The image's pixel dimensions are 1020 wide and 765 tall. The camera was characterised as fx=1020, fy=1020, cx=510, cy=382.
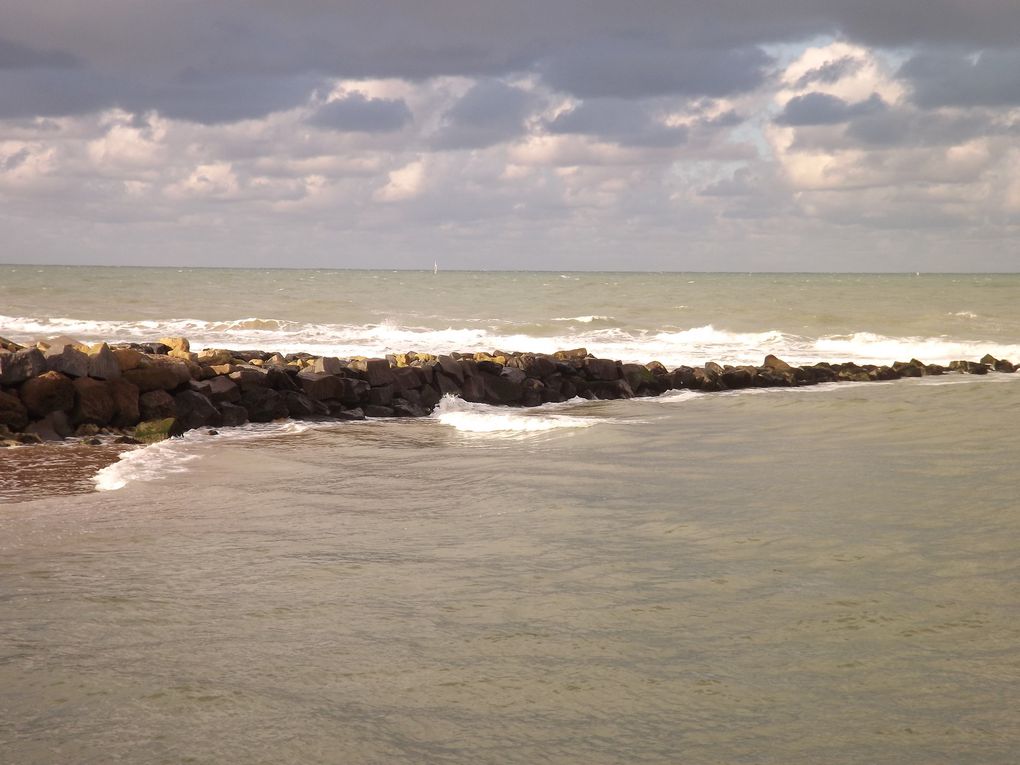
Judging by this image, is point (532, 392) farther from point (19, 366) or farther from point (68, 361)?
point (19, 366)

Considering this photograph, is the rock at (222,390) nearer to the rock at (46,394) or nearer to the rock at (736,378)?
the rock at (46,394)

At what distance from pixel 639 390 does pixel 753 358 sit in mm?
7902

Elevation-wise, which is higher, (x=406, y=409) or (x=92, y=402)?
(x=92, y=402)

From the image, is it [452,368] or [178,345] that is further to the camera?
[452,368]

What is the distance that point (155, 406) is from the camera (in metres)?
12.1

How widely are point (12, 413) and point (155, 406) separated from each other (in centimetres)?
154

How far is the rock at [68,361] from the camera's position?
39.1 feet

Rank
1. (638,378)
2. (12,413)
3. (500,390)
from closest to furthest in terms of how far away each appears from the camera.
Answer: (12,413) → (500,390) → (638,378)

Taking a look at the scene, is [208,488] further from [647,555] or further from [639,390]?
[639,390]

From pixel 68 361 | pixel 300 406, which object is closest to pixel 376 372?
pixel 300 406

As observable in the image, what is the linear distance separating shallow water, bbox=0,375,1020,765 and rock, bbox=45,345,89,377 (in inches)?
149

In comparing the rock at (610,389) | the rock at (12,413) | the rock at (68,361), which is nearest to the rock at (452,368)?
the rock at (610,389)

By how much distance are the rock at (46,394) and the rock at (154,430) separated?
86cm

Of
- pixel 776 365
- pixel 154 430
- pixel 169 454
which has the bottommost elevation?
pixel 169 454
